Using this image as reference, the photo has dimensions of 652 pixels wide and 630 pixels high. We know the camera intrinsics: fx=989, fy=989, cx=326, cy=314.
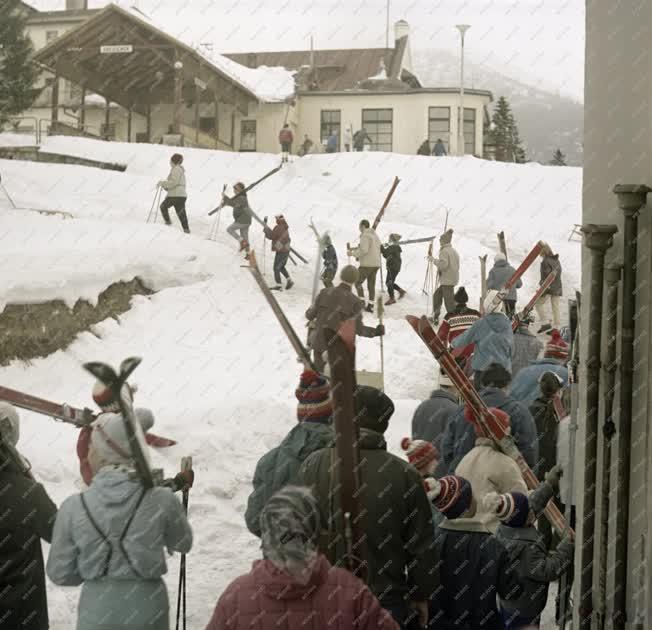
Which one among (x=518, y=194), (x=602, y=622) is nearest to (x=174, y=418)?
(x=602, y=622)

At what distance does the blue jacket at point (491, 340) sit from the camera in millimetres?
6938

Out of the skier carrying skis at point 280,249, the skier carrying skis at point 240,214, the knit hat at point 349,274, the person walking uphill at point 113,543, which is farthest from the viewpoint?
the skier carrying skis at point 240,214

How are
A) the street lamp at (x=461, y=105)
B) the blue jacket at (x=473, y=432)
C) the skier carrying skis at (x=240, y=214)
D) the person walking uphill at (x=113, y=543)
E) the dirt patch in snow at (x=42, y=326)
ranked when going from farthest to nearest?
the street lamp at (x=461, y=105) < the skier carrying skis at (x=240, y=214) < the dirt patch in snow at (x=42, y=326) < the blue jacket at (x=473, y=432) < the person walking uphill at (x=113, y=543)

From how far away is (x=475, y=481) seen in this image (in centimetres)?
486

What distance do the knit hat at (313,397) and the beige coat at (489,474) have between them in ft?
2.54

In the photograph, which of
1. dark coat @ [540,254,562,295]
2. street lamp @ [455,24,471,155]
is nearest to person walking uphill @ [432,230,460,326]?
dark coat @ [540,254,562,295]

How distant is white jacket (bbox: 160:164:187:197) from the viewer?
1711 centimetres

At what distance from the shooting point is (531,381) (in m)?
6.93

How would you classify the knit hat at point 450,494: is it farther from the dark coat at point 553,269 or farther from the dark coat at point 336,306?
the dark coat at point 553,269

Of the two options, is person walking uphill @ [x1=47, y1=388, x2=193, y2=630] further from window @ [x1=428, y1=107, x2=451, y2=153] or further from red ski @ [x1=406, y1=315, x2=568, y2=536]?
window @ [x1=428, y1=107, x2=451, y2=153]

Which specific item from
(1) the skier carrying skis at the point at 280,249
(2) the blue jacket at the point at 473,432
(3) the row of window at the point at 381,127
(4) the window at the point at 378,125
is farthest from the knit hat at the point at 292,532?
(4) the window at the point at 378,125

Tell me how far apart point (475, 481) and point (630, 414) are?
1.07 m

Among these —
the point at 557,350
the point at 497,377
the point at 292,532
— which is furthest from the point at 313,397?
the point at 557,350

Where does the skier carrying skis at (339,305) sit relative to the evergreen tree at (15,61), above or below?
below
